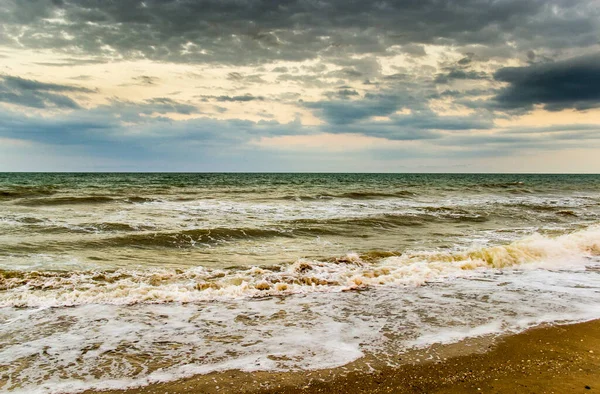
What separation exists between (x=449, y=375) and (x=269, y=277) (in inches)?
174

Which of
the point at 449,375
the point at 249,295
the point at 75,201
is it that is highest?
the point at 75,201

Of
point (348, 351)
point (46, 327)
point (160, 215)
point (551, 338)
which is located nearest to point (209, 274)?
point (46, 327)

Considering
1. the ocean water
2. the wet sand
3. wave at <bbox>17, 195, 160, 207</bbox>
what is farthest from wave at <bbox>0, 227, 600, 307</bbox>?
wave at <bbox>17, 195, 160, 207</bbox>

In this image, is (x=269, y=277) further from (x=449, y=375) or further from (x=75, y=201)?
(x=75, y=201)

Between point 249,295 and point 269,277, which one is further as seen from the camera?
point 269,277

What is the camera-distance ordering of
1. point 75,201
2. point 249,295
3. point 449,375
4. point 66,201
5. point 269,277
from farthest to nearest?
point 75,201, point 66,201, point 269,277, point 249,295, point 449,375

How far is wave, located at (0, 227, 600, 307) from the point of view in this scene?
6.36m

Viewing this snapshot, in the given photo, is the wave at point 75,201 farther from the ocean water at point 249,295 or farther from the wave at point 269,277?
the wave at point 269,277

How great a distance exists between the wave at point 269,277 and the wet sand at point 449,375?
2.83 m

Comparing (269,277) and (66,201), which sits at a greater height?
(66,201)

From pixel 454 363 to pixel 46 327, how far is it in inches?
201

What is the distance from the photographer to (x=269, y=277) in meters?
7.60

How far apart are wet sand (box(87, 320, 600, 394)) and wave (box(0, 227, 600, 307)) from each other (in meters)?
2.83

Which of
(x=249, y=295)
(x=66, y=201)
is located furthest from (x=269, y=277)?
(x=66, y=201)
